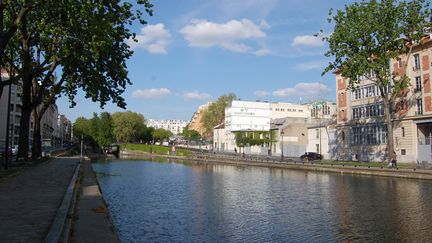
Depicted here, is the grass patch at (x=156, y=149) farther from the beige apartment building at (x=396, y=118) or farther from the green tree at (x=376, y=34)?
the green tree at (x=376, y=34)

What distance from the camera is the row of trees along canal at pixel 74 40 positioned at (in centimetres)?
2375

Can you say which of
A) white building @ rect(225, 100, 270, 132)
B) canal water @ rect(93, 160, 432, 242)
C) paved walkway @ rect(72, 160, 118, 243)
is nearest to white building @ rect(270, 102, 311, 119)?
white building @ rect(225, 100, 270, 132)

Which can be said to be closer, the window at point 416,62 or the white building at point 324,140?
the window at point 416,62

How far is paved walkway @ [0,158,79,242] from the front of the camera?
9367mm

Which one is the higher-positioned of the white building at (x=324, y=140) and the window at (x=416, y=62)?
the window at (x=416, y=62)

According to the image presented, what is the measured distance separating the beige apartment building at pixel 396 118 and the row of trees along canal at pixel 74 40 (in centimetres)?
3077

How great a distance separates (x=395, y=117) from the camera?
5700 cm

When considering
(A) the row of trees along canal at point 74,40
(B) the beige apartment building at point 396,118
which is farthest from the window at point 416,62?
(A) the row of trees along canal at point 74,40

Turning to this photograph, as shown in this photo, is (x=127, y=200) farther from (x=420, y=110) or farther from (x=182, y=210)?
(x=420, y=110)

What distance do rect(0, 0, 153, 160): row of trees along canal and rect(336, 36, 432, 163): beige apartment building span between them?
30773 mm

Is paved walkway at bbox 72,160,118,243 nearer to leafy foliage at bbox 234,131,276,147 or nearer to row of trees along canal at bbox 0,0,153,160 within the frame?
row of trees along canal at bbox 0,0,153,160

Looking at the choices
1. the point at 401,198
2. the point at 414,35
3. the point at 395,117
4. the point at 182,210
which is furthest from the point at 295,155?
the point at 182,210

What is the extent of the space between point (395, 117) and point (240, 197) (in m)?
41.8

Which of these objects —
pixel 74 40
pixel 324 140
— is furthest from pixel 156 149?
pixel 74 40
